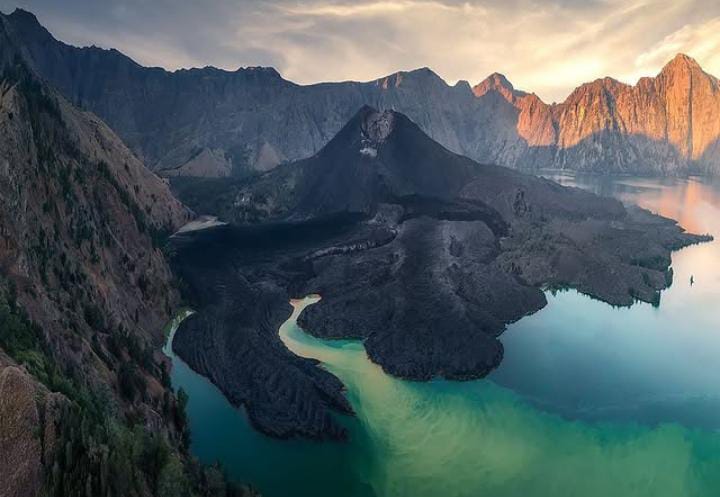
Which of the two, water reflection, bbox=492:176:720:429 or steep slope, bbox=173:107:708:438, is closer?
water reflection, bbox=492:176:720:429

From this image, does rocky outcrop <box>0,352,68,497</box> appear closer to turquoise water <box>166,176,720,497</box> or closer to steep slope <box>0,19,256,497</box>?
steep slope <box>0,19,256,497</box>

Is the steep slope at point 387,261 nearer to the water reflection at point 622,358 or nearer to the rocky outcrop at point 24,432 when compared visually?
the water reflection at point 622,358

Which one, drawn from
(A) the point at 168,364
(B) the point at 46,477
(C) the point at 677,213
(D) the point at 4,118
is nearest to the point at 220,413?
(A) the point at 168,364

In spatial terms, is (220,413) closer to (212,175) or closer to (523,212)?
(523,212)

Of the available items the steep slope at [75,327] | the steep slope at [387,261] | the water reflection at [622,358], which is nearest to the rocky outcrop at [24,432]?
the steep slope at [75,327]

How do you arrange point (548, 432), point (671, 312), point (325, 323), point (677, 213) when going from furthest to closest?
point (677, 213) < point (671, 312) < point (325, 323) < point (548, 432)

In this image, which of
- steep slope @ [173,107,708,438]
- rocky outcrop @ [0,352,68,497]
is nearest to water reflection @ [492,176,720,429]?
steep slope @ [173,107,708,438]

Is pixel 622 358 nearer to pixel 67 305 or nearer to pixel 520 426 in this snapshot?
pixel 520 426
